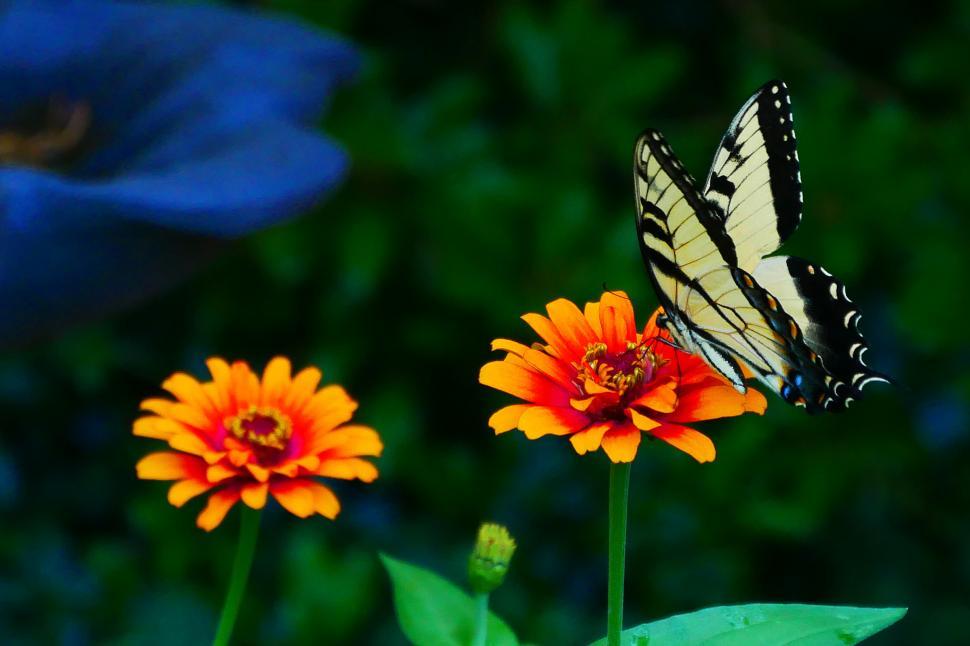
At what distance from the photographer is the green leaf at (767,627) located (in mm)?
415

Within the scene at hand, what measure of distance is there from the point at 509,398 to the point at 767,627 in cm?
90

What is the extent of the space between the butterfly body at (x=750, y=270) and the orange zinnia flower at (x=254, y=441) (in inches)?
6.5

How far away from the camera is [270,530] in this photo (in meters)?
1.43

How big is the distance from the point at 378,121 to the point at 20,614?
68 cm

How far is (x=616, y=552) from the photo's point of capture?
0.44 meters

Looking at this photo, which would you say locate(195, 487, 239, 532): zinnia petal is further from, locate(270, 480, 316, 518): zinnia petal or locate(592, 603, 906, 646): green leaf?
locate(592, 603, 906, 646): green leaf

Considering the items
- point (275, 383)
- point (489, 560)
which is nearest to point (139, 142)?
point (275, 383)

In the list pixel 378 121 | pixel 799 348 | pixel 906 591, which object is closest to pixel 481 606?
pixel 799 348

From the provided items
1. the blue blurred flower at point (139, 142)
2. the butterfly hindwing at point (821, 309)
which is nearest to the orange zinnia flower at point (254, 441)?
the butterfly hindwing at point (821, 309)

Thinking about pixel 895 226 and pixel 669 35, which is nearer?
pixel 895 226

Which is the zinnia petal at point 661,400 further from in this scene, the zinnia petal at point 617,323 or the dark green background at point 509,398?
the dark green background at point 509,398

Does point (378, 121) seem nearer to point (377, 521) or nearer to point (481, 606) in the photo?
point (377, 521)

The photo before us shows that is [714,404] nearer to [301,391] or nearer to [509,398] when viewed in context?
[301,391]

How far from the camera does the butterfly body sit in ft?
1.79
